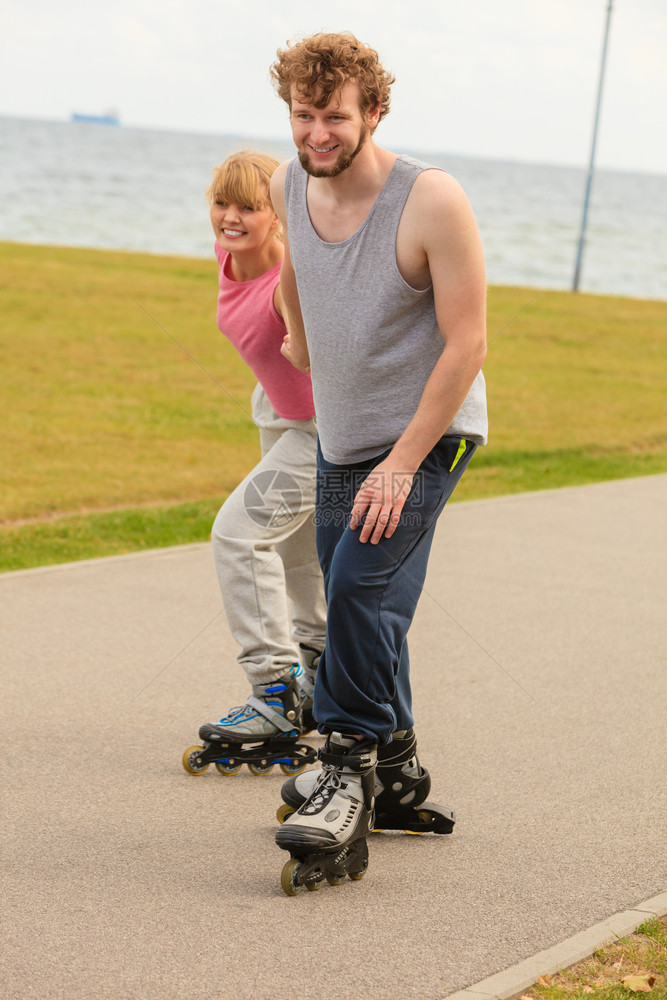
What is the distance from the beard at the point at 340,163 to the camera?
2795 millimetres

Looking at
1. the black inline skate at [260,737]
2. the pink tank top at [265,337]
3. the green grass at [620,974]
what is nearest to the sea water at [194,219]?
the pink tank top at [265,337]

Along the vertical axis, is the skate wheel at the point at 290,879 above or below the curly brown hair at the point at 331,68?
below

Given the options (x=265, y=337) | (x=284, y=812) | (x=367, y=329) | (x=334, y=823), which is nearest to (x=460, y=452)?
(x=367, y=329)

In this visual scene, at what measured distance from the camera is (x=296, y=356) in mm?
3371

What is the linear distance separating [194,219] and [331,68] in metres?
42.7

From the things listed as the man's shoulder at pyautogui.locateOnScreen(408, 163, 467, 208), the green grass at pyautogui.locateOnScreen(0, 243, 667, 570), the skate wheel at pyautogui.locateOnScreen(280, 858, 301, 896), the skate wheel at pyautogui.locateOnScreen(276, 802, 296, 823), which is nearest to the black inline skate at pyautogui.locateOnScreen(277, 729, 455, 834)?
the skate wheel at pyautogui.locateOnScreen(276, 802, 296, 823)

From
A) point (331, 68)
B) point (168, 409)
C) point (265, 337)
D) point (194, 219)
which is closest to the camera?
point (331, 68)

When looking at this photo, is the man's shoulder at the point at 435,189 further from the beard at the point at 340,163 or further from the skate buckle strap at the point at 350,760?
the skate buckle strap at the point at 350,760

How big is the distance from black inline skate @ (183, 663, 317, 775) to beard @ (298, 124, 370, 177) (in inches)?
63.6

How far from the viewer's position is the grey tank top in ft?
9.32

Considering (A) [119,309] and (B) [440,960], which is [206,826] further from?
(A) [119,309]

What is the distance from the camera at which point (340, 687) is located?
2.94 meters

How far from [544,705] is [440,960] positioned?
72.4 inches

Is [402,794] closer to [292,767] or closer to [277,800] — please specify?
[277,800]
